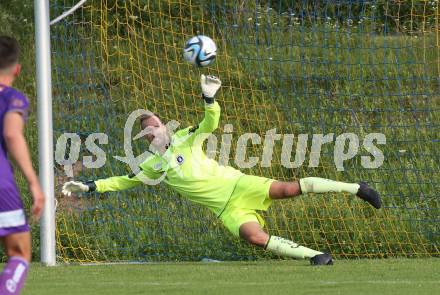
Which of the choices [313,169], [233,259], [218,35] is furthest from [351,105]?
[233,259]

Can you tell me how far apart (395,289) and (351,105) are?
527 cm

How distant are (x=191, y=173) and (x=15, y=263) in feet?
13.4

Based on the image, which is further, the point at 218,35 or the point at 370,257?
the point at 218,35

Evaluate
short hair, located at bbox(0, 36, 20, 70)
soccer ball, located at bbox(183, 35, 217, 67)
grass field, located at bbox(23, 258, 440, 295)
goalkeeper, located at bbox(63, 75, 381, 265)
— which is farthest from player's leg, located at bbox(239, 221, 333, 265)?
short hair, located at bbox(0, 36, 20, 70)

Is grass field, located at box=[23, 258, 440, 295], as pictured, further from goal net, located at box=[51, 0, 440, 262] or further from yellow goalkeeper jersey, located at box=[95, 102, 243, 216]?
goal net, located at box=[51, 0, 440, 262]

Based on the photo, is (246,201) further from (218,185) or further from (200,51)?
(200,51)

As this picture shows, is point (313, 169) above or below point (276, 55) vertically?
below

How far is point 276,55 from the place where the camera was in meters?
12.0

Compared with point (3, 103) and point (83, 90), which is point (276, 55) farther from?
point (3, 103)

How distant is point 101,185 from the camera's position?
31.9 feet

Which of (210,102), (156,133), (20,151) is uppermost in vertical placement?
(20,151)

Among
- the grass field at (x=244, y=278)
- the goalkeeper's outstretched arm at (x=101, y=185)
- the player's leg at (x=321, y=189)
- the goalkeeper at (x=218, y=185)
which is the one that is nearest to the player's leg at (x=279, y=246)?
the goalkeeper at (x=218, y=185)

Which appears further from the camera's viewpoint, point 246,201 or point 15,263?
point 246,201

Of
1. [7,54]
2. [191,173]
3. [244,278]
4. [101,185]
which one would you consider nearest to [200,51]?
[191,173]
